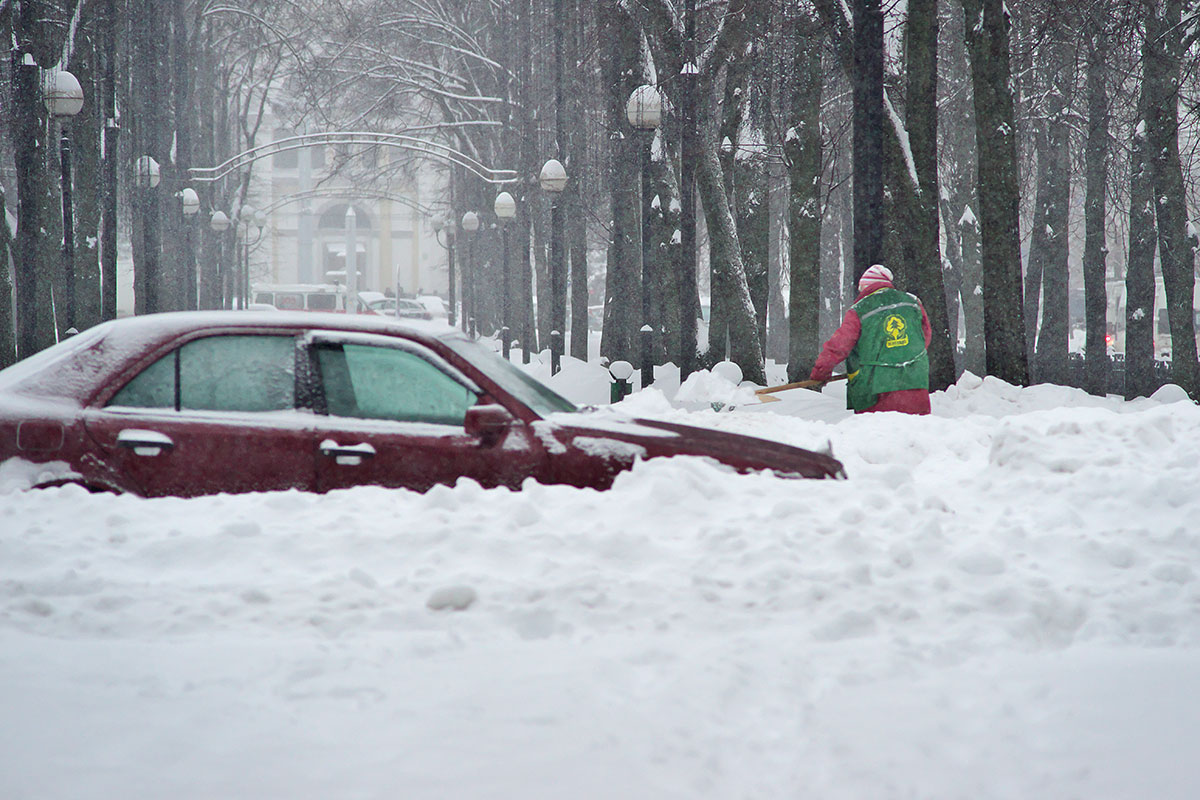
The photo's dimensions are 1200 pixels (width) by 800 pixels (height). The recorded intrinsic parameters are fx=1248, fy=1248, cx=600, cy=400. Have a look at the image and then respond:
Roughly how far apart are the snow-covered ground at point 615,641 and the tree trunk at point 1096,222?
43.3 ft

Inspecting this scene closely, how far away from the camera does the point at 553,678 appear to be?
395cm

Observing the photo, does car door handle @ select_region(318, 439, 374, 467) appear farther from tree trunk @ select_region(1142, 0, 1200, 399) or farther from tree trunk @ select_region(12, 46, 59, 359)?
tree trunk @ select_region(12, 46, 59, 359)

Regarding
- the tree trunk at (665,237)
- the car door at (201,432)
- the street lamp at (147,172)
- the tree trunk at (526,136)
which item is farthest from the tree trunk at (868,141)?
the street lamp at (147,172)

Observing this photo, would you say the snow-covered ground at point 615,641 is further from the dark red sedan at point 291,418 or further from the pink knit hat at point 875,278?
the pink knit hat at point 875,278

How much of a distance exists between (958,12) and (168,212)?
1932 centimetres

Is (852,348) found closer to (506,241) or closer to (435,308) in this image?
(506,241)

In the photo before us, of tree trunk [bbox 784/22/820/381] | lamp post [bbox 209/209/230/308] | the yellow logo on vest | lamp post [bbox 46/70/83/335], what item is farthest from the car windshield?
lamp post [bbox 209/209/230/308]

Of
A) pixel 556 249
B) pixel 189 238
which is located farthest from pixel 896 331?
pixel 189 238

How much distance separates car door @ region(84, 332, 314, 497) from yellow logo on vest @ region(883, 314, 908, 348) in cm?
568

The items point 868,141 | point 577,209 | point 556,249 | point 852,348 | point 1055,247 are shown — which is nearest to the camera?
point 852,348

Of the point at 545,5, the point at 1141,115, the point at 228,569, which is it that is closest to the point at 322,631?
the point at 228,569

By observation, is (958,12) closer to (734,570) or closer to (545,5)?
(545,5)

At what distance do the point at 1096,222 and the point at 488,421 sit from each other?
16.6 metres

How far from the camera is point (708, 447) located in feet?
18.8
